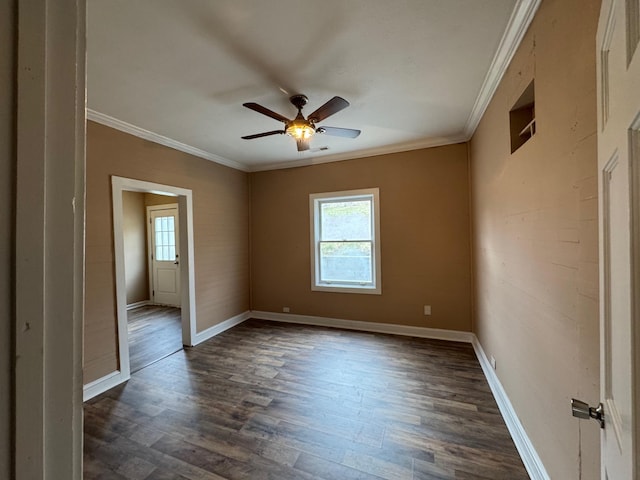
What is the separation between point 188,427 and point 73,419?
6.68ft

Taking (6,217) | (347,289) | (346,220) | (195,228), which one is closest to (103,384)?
(195,228)

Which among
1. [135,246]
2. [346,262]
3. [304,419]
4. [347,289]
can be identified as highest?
[135,246]

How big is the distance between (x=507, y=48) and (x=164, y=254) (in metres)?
6.09

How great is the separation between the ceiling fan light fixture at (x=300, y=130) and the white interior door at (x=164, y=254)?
4.05 m

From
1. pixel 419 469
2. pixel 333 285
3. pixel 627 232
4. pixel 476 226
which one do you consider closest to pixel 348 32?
pixel 627 232

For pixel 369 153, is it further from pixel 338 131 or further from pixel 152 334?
pixel 152 334

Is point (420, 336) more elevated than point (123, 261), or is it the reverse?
point (123, 261)

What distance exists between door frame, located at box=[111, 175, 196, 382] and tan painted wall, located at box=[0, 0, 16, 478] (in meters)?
2.87

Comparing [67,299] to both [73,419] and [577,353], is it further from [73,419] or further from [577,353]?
[577,353]

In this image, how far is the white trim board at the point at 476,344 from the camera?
1.59 m

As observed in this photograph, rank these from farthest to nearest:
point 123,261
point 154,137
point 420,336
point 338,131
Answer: point 420,336 → point 154,137 → point 123,261 → point 338,131

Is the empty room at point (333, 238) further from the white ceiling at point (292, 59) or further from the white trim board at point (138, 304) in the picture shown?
the white trim board at point (138, 304)

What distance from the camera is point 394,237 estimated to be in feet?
12.4

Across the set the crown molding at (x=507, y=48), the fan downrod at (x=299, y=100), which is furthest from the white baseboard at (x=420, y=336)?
the fan downrod at (x=299, y=100)
